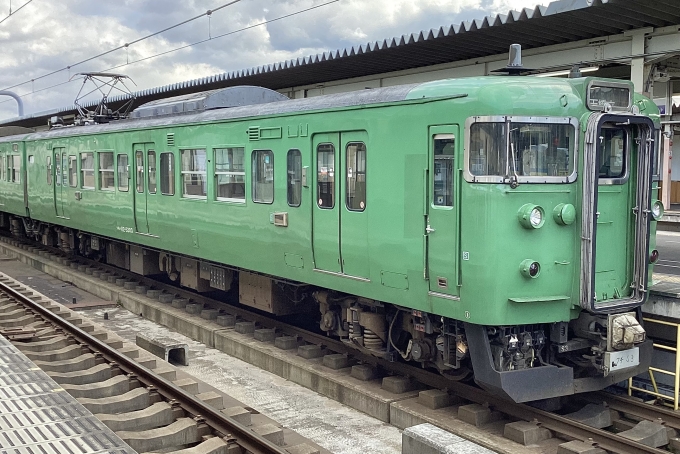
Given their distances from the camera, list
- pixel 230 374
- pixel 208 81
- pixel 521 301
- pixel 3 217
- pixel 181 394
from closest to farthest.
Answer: pixel 521 301, pixel 181 394, pixel 230 374, pixel 208 81, pixel 3 217

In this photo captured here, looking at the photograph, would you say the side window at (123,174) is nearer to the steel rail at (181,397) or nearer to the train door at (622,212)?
the steel rail at (181,397)

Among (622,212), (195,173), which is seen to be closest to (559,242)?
(622,212)

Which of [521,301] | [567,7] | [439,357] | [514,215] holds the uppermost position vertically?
[567,7]

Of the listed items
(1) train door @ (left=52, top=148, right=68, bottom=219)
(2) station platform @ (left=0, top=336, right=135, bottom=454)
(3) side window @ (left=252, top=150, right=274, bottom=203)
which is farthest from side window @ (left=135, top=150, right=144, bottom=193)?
(2) station platform @ (left=0, top=336, right=135, bottom=454)

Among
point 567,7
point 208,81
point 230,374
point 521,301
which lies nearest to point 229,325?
point 230,374

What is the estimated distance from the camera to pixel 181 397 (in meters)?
7.21

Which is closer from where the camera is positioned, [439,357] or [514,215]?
[514,215]

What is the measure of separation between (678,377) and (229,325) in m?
6.50

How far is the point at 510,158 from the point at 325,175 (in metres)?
2.59

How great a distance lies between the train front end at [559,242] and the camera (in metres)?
6.64

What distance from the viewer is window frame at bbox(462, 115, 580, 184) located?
261 inches

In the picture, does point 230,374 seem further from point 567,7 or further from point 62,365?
point 567,7

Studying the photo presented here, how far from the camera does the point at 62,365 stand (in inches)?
332

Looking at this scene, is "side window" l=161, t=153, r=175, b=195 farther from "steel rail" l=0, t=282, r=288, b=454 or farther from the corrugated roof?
the corrugated roof
